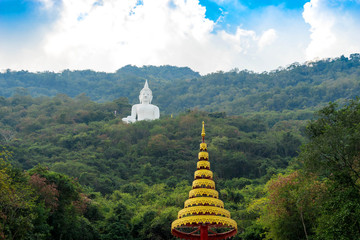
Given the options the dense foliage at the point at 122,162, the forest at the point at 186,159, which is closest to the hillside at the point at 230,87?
the forest at the point at 186,159

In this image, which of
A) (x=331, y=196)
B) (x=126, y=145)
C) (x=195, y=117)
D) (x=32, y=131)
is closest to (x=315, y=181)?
(x=331, y=196)

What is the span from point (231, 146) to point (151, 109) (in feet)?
47.9

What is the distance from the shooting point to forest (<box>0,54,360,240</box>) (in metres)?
18.0

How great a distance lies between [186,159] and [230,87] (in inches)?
1960

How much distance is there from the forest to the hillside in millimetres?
300

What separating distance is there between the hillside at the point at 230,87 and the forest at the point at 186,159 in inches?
11.8

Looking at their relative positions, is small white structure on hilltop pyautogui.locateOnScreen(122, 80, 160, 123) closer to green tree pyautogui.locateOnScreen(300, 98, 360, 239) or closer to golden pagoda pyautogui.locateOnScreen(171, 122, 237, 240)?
green tree pyautogui.locateOnScreen(300, 98, 360, 239)

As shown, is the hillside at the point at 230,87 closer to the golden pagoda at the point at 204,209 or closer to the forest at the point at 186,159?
the forest at the point at 186,159

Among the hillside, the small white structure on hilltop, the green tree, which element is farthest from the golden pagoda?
the hillside

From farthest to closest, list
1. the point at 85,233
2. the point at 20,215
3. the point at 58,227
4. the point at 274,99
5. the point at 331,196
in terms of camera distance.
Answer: the point at 274,99, the point at 85,233, the point at 58,227, the point at 20,215, the point at 331,196

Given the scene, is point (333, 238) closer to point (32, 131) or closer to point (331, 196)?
point (331, 196)

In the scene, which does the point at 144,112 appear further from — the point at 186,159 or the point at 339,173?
the point at 339,173

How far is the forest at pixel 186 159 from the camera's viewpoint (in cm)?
1795

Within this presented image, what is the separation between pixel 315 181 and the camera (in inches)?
760
